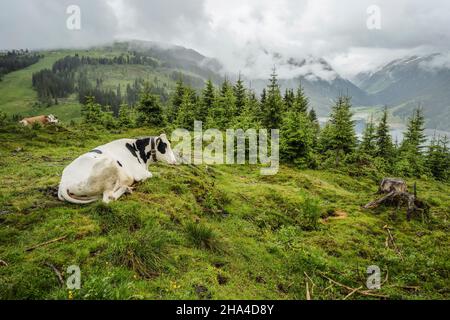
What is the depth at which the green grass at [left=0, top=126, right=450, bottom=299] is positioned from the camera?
5309 millimetres

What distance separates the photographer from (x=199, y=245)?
7191 millimetres

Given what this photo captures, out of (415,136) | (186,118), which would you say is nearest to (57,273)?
(186,118)

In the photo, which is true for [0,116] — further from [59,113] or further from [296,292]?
[59,113]

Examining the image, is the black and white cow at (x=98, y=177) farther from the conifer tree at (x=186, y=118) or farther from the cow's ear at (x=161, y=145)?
the conifer tree at (x=186, y=118)

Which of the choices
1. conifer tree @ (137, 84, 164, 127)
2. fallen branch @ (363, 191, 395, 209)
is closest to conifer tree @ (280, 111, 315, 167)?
fallen branch @ (363, 191, 395, 209)

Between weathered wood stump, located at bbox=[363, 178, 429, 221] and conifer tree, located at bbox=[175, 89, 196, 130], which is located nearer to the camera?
weathered wood stump, located at bbox=[363, 178, 429, 221]

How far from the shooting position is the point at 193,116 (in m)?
37.7

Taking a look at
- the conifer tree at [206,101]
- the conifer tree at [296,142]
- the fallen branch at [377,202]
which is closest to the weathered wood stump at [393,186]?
the fallen branch at [377,202]

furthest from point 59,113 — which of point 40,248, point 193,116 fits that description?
point 40,248

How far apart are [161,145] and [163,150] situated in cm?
23

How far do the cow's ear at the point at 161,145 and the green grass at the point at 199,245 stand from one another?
104 centimetres

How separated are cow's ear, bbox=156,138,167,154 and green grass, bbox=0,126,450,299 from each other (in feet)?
3.43

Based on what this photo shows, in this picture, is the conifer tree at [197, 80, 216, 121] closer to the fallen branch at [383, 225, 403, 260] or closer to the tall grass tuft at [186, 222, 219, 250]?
the fallen branch at [383, 225, 403, 260]
